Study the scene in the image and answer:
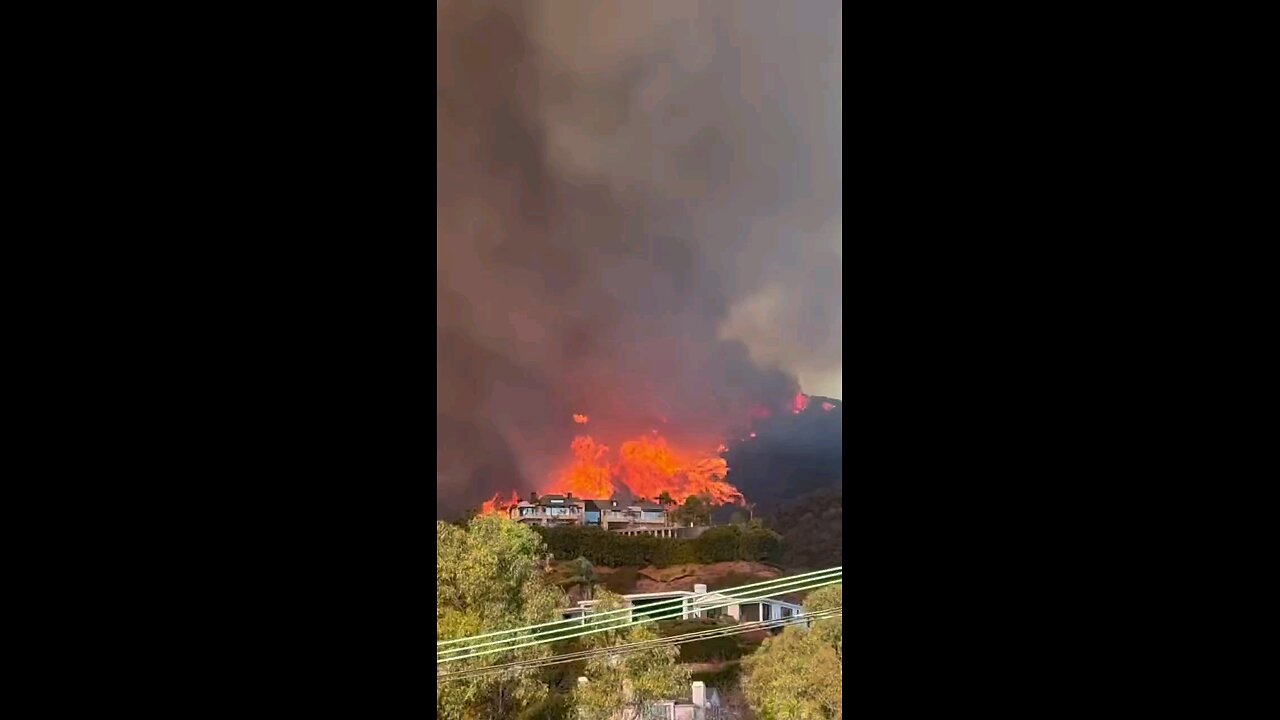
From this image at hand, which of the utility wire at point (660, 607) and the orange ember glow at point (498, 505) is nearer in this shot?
the orange ember glow at point (498, 505)

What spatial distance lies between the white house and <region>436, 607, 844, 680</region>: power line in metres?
0.03

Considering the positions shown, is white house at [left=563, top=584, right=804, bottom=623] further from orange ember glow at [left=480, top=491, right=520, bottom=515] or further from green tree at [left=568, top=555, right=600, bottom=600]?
orange ember glow at [left=480, top=491, right=520, bottom=515]

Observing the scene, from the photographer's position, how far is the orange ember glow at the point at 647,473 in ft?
14.0

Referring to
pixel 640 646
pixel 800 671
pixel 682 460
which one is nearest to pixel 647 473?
pixel 682 460

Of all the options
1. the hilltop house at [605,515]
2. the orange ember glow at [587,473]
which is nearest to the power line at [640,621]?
the hilltop house at [605,515]

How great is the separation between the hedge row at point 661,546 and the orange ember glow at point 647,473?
0.54ft

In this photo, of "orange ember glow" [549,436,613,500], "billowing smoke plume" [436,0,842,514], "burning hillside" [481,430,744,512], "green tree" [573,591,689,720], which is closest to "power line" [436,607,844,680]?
"green tree" [573,591,689,720]

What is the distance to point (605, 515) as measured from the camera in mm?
4316

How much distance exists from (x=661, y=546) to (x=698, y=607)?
1.04 ft

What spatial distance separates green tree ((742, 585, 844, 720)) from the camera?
422 centimetres

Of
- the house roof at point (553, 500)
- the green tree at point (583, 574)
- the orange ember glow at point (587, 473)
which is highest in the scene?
the orange ember glow at point (587, 473)

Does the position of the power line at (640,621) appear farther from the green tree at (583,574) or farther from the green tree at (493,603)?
the green tree at (583,574)
